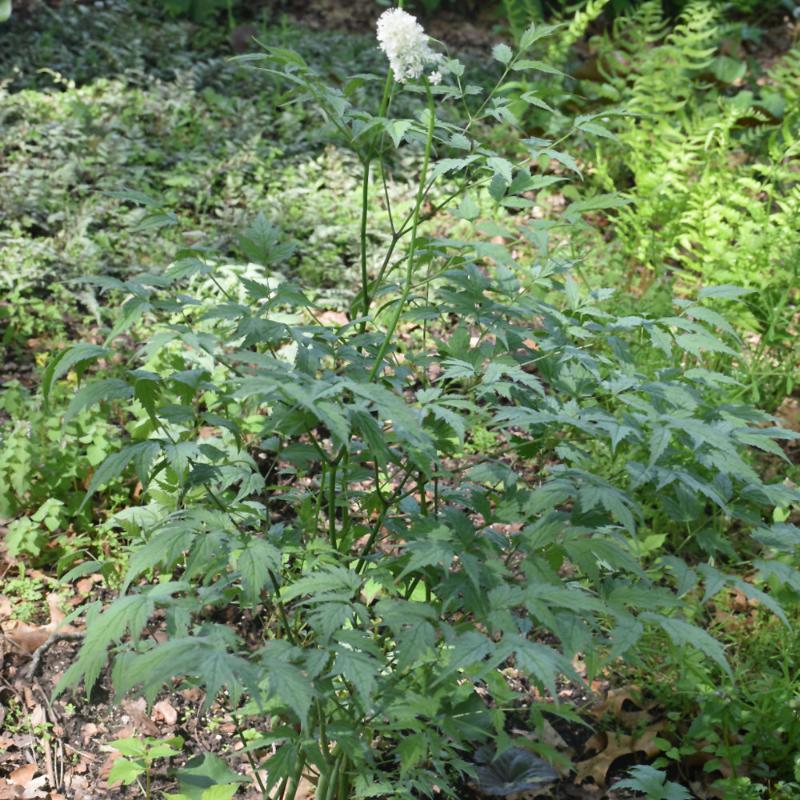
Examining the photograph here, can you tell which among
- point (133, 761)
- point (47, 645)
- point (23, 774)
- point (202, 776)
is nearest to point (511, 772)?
point (202, 776)

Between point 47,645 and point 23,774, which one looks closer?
point 23,774

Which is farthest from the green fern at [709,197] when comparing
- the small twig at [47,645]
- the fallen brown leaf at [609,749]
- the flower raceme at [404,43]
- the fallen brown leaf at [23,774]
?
the fallen brown leaf at [23,774]

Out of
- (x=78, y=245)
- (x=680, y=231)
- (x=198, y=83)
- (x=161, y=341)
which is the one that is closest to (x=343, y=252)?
(x=78, y=245)

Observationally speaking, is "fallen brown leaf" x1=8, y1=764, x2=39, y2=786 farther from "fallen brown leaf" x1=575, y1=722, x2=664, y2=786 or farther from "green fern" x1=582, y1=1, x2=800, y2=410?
"green fern" x1=582, y1=1, x2=800, y2=410

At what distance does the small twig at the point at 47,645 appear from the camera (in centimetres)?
283

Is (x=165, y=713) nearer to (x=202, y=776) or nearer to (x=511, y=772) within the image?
(x=202, y=776)

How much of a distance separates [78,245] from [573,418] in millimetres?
3162

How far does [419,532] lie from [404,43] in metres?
0.88

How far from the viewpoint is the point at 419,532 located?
187 cm

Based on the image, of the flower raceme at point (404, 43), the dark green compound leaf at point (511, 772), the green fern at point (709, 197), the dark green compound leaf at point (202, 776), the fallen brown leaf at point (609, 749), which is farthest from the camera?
the green fern at point (709, 197)

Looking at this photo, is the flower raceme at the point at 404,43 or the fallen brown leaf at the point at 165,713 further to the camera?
the fallen brown leaf at the point at 165,713

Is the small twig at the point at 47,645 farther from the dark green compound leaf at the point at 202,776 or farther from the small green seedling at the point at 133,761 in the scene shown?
the dark green compound leaf at the point at 202,776

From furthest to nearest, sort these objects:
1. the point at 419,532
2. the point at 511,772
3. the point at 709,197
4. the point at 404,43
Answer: the point at 709,197, the point at 511,772, the point at 419,532, the point at 404,43

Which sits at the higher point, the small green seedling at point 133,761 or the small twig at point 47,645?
the small green seedling at point 133,761
